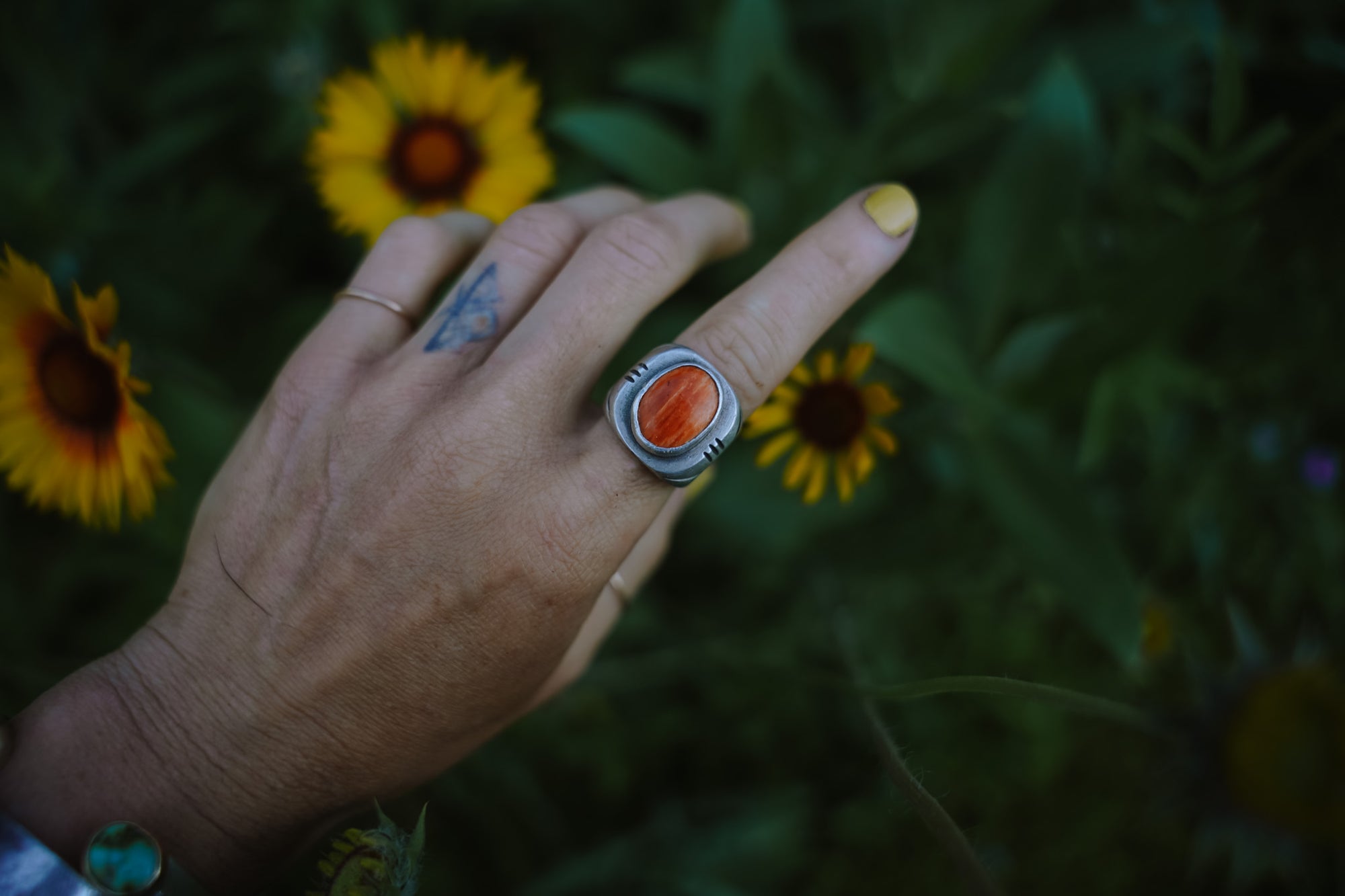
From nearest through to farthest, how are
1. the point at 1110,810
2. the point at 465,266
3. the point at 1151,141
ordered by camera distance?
the point at 465,266 → the point at 1151,141 → the point at 1110,810

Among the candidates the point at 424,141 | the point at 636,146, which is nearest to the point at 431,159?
the point at 424,141

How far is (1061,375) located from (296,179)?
1424 mm

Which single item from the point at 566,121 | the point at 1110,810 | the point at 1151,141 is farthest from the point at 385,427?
the point at 1110,810

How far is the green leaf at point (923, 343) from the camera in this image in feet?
2.95

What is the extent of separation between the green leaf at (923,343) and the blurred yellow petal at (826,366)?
0.06 meters

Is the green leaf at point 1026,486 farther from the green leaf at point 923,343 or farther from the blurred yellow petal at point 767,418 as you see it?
the blurred yellow petal at point 767,418

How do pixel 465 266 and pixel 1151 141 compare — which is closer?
pixel 465 266

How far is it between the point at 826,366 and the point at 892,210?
0.19m

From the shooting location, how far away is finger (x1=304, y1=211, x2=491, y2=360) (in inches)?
37.0

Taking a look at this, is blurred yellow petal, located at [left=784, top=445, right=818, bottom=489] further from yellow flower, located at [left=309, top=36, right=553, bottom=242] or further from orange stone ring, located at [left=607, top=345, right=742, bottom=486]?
yellow flower, located at [left=309, top=36, right=553, bottom=242]

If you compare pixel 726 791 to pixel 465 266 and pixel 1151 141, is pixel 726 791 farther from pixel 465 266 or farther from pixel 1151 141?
pixel 1151 141

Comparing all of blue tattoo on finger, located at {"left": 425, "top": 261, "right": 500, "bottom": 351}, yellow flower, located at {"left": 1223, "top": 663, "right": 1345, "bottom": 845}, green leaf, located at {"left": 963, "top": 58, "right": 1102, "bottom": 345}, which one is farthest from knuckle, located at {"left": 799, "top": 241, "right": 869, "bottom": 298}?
yellow flower, located at {"left": 1223, "top": 663, "right": 1345, "bottom": 845}

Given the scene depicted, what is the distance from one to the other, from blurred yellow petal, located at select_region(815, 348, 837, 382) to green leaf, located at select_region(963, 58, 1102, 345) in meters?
0.37

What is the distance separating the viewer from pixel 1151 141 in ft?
4.54
